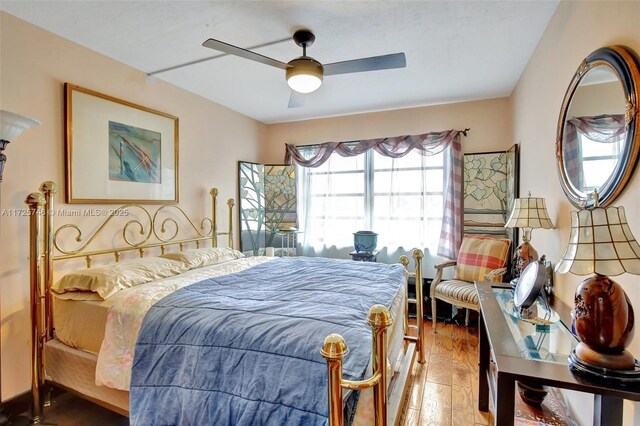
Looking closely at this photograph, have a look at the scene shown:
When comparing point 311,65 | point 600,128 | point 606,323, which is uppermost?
point 311,65

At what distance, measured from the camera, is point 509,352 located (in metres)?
1.26

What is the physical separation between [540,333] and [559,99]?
1.50 m

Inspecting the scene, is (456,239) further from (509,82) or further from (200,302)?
(200,302)

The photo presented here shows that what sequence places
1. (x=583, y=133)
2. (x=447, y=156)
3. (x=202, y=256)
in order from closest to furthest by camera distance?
(x=583, y=133), (x=202, y=256), (x=447, y=156)

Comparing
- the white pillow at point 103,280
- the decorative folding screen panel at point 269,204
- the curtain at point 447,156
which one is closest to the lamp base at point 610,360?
the white pillow at point 103,280

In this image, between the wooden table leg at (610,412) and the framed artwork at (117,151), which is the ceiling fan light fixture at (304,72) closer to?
the framed artwork at (117,151)

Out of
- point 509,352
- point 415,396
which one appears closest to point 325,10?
point 509,352

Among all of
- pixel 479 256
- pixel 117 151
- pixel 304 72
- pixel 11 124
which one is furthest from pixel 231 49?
pixel 479 256

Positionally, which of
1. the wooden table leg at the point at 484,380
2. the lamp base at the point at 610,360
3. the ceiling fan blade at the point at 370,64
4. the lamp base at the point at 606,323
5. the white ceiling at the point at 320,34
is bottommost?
the wooden table leg at the point at 484,380

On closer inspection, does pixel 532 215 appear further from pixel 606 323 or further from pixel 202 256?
pixel 202 256

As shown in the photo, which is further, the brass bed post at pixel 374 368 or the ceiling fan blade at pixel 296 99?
the ceiling fan blade at pixel 296 99

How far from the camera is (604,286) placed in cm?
103

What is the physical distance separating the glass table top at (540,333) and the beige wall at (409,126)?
8.39ft

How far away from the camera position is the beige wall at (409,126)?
3.82 meters
